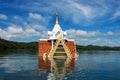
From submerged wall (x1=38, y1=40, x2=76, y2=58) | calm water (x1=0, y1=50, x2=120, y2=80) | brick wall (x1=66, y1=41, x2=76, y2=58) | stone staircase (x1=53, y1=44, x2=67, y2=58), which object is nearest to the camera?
calm water (x1=0, y1=50, x2=120, y2=80)

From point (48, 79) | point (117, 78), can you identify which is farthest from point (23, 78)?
point (117, 78)

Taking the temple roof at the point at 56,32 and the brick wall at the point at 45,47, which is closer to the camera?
the temple roof at the point at 56,32

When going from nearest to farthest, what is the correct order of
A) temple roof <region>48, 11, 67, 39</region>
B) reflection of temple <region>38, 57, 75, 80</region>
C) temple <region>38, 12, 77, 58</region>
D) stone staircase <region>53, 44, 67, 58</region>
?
reflection of temple <region>38, 57, 75, 80</region> → temple <region>38, 12, 77, 58</region> → stone staircase <region>53, 44, 67, 58</region> → temple roof <region>48, 11, 67, 39</region>

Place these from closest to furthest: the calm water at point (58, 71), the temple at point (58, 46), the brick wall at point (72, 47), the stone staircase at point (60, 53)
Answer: the calm water at point (58, 71) < the temple at point (58, 46) < the stone staircase at point (60, 53) < the brick wall at point (72, 47)

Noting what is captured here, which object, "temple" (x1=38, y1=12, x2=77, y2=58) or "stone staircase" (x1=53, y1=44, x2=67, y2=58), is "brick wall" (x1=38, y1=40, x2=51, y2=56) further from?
"stone staircase" (x1=53, y1=44, x2=67, y2=58)

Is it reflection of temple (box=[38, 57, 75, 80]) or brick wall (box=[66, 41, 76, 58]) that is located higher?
brick wall (box=[66, 41, 76, 58])

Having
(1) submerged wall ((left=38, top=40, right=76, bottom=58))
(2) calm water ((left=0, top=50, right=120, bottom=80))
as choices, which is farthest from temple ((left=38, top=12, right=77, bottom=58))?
(2) calm water ((left=0, top=50, right=120, bottom=80))

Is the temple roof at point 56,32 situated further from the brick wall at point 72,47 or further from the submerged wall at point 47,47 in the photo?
the brick wall at point 72,47

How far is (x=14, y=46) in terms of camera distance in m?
141

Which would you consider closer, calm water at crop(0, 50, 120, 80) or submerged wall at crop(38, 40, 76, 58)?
calm water at crop(0, 50, 120, 80)

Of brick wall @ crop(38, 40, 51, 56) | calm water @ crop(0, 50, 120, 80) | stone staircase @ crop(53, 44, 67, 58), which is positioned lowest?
calm water @ crop(0, 50, 120, 80)

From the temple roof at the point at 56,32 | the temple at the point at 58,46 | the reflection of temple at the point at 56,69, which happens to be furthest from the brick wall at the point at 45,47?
the reflection of temple at the point at 56,69

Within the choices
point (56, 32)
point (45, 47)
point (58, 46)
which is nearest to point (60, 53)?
point (58, 46)

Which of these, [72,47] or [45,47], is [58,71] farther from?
[72,47]
